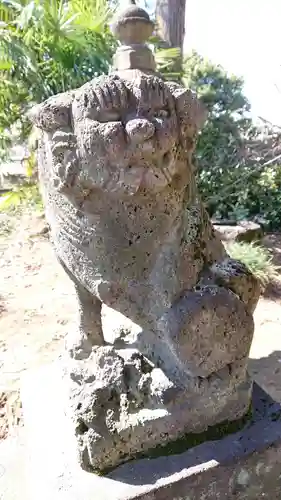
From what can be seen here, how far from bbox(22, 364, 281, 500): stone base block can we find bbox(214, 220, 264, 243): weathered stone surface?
304 cm

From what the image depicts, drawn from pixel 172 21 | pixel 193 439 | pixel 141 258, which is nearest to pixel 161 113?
pixel 141 258

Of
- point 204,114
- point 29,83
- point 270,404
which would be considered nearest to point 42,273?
point 29,83

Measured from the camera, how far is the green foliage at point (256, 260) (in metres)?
3.92

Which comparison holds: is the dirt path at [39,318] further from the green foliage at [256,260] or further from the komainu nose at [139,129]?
the komainu nose at [139,129]

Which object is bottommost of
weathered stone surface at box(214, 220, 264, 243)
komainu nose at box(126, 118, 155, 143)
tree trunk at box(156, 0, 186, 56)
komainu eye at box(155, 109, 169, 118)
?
weathered stone surface at box(214, 220, 264, 243)

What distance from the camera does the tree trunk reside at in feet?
17.1

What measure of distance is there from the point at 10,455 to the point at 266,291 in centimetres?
253

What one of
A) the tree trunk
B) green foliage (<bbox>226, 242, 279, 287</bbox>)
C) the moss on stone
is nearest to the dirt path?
green foliage (<bbox>226, 242, 279, 287</bbox>)

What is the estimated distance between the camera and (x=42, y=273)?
162 inches

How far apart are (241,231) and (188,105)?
360 centimetres

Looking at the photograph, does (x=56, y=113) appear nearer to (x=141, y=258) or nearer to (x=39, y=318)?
(x=141, y=258)

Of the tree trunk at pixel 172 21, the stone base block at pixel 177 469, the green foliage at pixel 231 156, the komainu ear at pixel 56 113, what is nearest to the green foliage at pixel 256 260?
the green foliage at pixel 231 156

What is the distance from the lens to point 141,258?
4.13ft

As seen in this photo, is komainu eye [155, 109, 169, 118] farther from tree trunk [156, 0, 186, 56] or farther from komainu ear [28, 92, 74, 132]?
tree trunk [156, 0, 186, 56]
